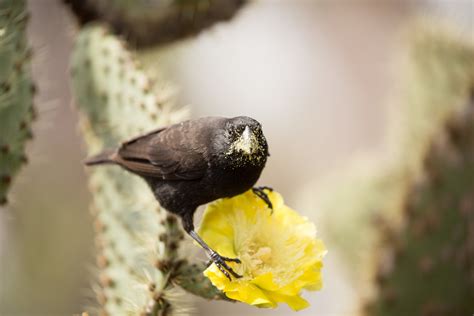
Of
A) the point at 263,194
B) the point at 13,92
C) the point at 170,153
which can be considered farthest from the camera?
the point at 13,92

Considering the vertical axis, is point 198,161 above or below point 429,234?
below

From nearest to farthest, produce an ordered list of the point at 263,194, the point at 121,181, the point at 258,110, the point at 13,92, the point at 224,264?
the point at 224,264, the point at 263,194, the point at 13,92, the point at 121,181, the point at 258,110

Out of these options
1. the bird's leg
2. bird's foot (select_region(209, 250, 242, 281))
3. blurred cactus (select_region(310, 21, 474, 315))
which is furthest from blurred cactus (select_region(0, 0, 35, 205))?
blurred cactus (select_region(310, 21, 474, 315))

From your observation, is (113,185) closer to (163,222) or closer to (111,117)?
(111,117)

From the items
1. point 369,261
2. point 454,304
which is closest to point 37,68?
point 369,261

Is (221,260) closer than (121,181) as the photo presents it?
Yes

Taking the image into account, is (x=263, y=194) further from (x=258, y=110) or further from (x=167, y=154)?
(x=258, y=110)

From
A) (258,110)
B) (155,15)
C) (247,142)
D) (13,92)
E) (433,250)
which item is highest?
(258,110)

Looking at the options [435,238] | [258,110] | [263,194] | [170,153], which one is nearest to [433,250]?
[435,238]
